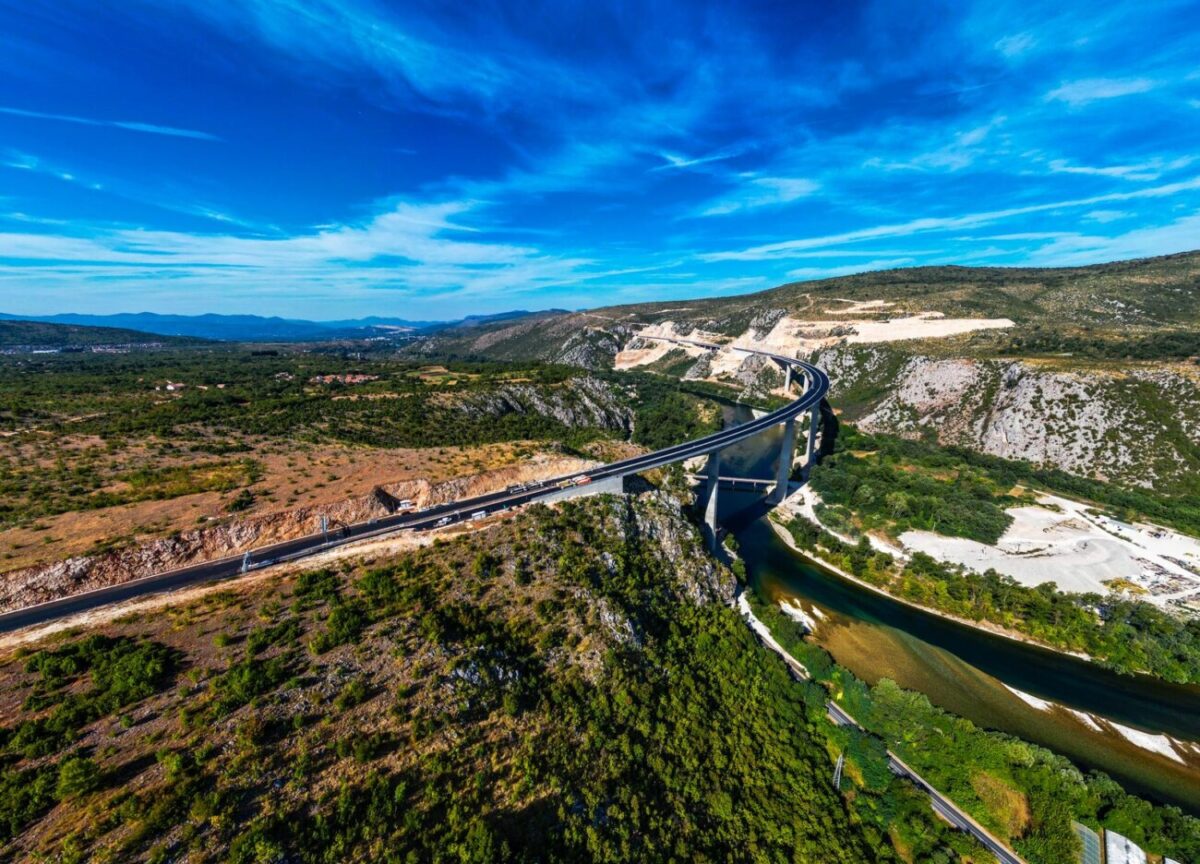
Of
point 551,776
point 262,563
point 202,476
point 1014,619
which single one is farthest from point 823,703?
point 202,476

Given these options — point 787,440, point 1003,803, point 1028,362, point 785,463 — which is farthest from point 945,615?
point 1028,362

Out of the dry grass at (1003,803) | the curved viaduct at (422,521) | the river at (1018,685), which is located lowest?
the river at (1018,685)

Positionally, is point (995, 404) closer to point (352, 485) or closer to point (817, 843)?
point (817, 843)

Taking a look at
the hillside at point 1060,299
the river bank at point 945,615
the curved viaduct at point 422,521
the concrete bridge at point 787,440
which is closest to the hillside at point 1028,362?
the hillside at point 1060,299

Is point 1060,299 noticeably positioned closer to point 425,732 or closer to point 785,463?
point 785,463

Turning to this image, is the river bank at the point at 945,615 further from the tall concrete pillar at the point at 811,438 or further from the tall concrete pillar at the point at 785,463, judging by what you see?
the tall concrete pillar at the point at 811,438

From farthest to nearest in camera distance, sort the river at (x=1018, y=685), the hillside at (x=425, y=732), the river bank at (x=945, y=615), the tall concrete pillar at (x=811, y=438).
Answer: the tall concrete pillar at (x=811, y=438)
the river bank at (x=945, y=615)
the river at (x=1018, y=685)
the hillside at (x=425, y=732)
